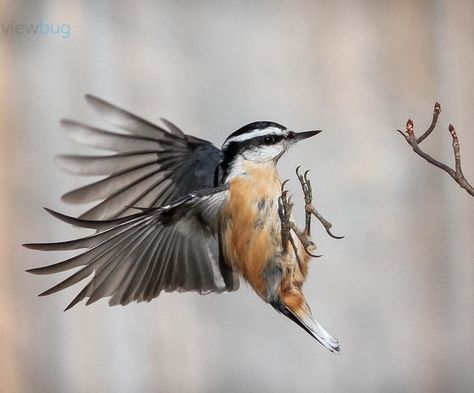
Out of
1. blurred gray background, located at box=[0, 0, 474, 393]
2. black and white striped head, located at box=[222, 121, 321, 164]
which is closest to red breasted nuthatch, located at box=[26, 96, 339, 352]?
black and white striped head, located at box=[222, 121, 321, 164]

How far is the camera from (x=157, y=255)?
4.59 ft

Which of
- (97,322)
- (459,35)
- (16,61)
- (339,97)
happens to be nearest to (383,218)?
(339,97)

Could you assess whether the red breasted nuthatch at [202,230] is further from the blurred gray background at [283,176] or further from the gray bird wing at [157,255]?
the blurred gray background at [283,176]

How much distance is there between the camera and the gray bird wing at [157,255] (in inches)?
48.6

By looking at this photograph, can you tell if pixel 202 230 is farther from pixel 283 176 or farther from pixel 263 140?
pixel 283 176

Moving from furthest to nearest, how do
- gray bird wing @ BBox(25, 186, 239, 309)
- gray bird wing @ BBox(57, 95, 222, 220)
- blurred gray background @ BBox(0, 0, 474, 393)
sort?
blurred gray background @ BBox(0, 0, 474, 393), gray bird wing @ BBox(57, 95, 222, 220), gray bird wing @ BBox(25, 186, 239, 309)

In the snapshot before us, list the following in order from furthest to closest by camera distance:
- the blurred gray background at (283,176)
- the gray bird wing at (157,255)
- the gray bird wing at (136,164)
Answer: the blurred gray background at (283,176) → the gray bird wing at (136,164) → the gray bird wing at (157,255)

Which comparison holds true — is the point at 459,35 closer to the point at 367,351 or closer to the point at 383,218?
the point at 383,218

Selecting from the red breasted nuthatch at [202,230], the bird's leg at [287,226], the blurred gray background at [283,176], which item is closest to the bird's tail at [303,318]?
the red breasted nuthatch at [202,230]

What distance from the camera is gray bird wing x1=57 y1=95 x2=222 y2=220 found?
4.91 ft

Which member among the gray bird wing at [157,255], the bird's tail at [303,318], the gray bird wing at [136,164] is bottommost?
the bird's tail at [303,318]

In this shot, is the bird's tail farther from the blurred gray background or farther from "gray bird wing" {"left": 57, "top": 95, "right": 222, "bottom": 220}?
the blurred gray background

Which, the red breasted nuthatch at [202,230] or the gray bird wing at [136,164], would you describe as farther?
the gray bird wing at [136,164]

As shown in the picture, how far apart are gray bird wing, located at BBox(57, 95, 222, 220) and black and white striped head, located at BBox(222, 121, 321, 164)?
0.17 metres
